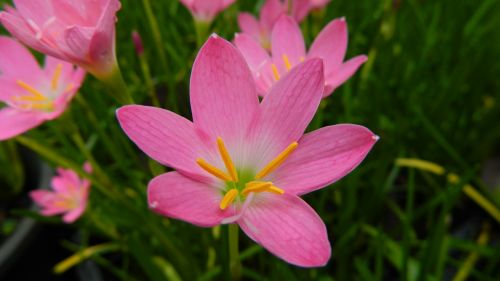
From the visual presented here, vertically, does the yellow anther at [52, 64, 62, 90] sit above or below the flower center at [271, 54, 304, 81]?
below

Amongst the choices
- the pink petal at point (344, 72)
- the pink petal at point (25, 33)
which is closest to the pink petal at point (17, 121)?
the pink petal at point (25, 33)

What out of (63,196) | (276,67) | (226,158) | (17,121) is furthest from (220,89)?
(63,196)

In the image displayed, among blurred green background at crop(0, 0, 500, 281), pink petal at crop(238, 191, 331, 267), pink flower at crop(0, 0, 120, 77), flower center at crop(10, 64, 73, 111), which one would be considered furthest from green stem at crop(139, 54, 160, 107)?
pink petal at crop(238, 191, 331, 267)

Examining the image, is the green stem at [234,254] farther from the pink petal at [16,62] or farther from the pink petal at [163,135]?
the pink petal at [16,62]

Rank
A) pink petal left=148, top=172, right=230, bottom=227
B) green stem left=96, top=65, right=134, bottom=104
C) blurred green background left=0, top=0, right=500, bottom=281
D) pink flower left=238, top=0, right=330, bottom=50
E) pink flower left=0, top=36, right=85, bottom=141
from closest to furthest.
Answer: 1. pink petal left=148, top=172, right=230, bottom=227
2. green stem left=96, top=65, right=134, bottom=104
3. pink flower left=0, top=36, right=85, bottom=141
4. pink flower left=238, top=0, right=330, bottom=50
5. blurred green background left=0, top=0, right=500, bottom=281

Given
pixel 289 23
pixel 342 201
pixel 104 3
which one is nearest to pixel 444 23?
pixel 342 201

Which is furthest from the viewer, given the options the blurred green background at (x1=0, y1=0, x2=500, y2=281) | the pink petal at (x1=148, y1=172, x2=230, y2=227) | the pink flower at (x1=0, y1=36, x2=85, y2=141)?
the blurred green background at (x1=0, y1=0, x2=500, y2=281)

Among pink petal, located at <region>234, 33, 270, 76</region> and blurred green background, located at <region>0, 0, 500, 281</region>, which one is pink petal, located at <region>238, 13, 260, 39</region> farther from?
pink petal, located at <region>234, 33, 270, 76</region>
